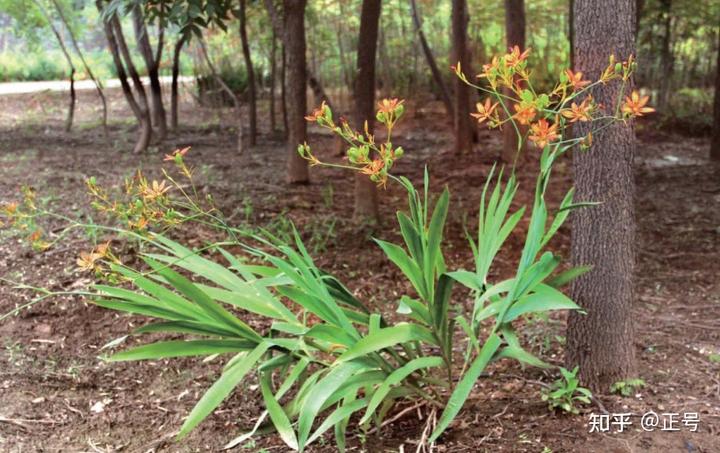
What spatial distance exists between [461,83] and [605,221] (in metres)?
4.85

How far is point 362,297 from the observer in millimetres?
4102

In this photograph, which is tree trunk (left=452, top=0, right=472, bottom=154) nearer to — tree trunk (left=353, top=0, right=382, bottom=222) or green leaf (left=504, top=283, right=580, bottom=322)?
tree trunk (left=353, top=0, right=382, bottom=222)

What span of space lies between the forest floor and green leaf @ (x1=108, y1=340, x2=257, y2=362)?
Result: 1.42 feet

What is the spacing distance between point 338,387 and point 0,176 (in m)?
4.97

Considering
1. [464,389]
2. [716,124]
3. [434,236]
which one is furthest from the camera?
[716,124]

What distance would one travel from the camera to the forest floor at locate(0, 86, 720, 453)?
2.59m

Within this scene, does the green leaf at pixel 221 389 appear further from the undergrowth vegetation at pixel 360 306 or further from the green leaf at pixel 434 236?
the green leaf at pixel 434 236

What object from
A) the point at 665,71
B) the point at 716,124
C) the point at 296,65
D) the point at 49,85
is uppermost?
the point at 49,85

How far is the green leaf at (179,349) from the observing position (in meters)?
2.28

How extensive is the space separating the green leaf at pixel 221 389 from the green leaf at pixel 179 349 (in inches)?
2.9

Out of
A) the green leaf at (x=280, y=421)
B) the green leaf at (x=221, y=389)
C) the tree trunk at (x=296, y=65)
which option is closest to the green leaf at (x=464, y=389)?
the green leaf at (x=280, y=421)

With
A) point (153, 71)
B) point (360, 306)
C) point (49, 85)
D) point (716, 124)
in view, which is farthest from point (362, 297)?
point (49, 85)

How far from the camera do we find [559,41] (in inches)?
470

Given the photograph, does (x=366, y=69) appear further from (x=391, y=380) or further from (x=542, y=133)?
→ (x=391, y=380)
